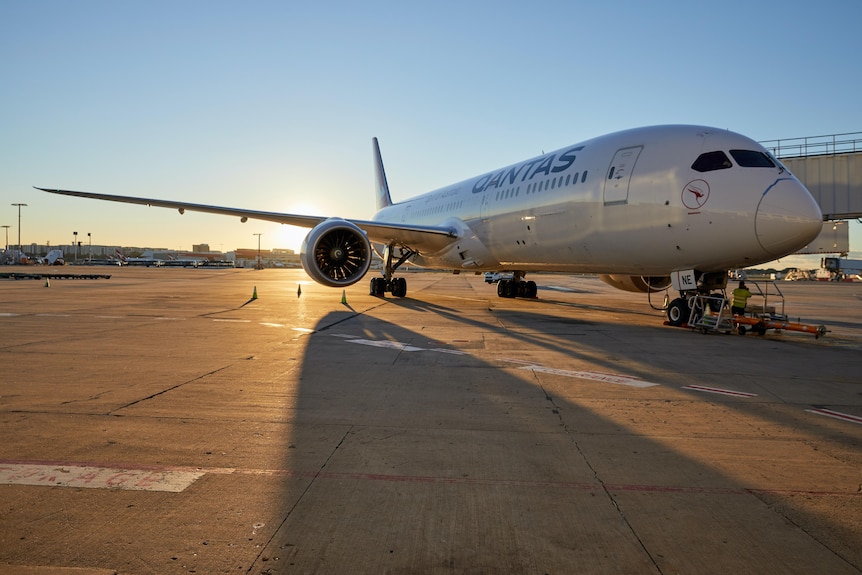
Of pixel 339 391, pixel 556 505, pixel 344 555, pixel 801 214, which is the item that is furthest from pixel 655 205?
pixel 344 555

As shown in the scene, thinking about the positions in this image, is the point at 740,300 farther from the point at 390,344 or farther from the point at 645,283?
the point at 390,344

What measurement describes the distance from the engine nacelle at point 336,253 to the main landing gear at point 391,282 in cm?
638

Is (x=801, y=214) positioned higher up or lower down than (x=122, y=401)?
higher up

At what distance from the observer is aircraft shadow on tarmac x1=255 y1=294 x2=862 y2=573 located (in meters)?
2.63

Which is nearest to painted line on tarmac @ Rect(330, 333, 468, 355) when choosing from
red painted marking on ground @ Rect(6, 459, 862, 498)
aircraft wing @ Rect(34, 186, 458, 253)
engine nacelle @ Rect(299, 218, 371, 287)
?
engine nacelle @ Rect(299, 218, 371, 287)

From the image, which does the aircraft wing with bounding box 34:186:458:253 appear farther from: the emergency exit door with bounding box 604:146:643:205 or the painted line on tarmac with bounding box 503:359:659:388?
the painted line on tarmac with bounding box 503:359:659:388

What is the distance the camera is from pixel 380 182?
3400 centimetres

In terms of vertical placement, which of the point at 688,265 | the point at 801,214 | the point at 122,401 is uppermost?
the point at 801,214

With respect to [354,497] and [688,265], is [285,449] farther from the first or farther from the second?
[688,265]

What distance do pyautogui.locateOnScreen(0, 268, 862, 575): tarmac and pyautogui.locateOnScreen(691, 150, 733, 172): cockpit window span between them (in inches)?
→ 169

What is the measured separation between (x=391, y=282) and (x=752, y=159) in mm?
14672

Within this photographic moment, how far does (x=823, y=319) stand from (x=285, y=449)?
1646cm

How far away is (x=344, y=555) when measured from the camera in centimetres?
259

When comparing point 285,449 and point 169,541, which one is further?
point 285,449
